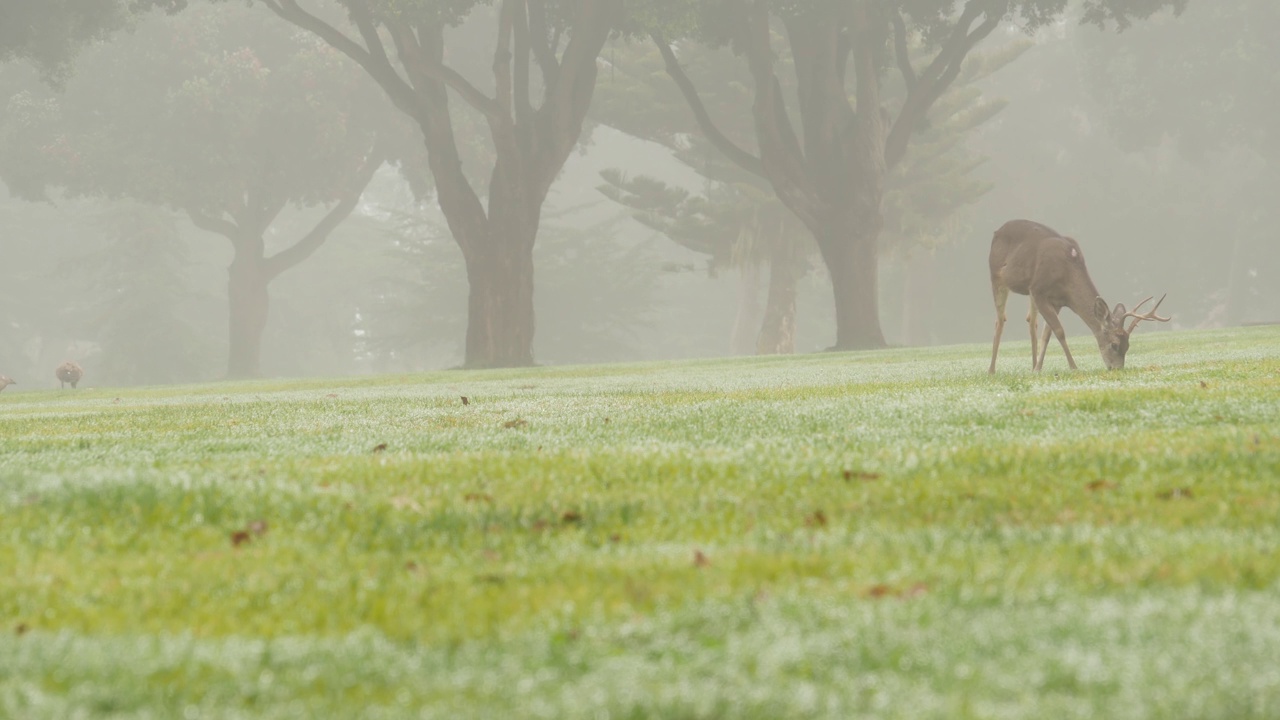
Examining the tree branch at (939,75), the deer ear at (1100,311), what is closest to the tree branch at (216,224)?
the tree branch at (939,75)

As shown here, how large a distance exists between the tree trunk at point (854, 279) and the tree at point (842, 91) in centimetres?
4

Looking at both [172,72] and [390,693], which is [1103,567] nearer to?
[390,693]

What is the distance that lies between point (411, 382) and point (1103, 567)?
25185 millimetres

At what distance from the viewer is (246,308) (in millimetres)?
57562

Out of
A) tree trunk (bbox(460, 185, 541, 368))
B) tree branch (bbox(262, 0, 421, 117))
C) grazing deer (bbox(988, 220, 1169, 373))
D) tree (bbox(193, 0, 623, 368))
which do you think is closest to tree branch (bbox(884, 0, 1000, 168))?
tree (bbox(193, 0, 623, 368))

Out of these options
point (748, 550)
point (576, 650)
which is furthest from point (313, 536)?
point (576, 650)

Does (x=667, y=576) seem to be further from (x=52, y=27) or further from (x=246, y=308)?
(x=246, y=308)

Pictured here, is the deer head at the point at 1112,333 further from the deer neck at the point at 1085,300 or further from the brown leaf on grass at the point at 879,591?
the brown leaf on grass at the point at 879,591

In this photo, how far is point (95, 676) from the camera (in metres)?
3.36

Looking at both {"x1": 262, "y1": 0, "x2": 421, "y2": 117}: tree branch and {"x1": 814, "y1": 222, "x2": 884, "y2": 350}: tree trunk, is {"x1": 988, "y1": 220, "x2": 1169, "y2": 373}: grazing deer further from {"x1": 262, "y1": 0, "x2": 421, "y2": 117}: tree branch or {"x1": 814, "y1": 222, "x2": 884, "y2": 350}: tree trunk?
{"x1": 262, "y1": 0, "x2": 421, "y2": 117}: tree branch

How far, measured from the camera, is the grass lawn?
3172mm

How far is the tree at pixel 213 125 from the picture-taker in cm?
5119

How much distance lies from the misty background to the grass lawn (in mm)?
29422

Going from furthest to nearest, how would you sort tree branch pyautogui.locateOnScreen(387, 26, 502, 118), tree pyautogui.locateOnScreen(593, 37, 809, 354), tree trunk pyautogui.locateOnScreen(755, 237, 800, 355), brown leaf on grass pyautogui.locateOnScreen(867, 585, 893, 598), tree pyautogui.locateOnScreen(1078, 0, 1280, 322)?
1. tree pyautogui.locateOnScreen(1078, 0, 1280, 322)
2. tree trunk pyautogui.locateOnScreen(755, 237, 800, 355)
3. tree pyautogui.locateOnScreen(593, 37, 809, 354)
4. tree branch pyautogui.locateOnScreen(387, 26, 502, 118)
5. brown leaf on grass pyautogui.locateOnScreen(867, 585, 893, 598)
